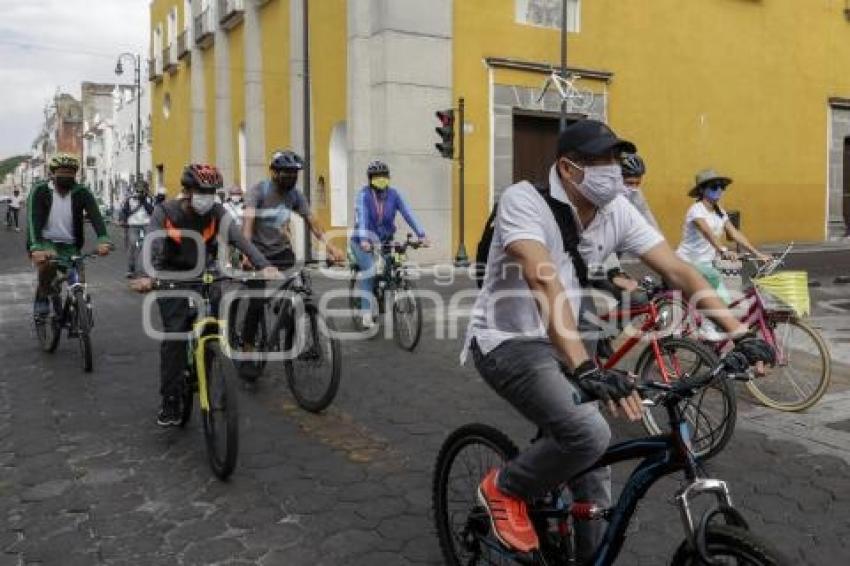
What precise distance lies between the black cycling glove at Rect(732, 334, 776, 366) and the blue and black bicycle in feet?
0.10

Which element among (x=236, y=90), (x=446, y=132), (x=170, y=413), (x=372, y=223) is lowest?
(x=170, y=413)

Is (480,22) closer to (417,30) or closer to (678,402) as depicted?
(417,30)

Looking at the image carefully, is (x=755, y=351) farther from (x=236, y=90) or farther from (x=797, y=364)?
(x=236, y=90)

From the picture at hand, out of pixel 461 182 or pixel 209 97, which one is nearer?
pixel 461 182

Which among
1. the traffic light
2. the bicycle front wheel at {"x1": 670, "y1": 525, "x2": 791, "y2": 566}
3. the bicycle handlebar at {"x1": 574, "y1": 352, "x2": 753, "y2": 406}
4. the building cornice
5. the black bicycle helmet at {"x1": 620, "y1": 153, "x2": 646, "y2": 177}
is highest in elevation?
the building cornice

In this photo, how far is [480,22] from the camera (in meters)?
19.8

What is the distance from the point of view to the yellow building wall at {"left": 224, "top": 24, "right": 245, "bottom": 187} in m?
28.5

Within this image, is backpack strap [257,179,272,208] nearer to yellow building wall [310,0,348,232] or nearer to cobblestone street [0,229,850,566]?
cobblestone street [0,229,850,566]

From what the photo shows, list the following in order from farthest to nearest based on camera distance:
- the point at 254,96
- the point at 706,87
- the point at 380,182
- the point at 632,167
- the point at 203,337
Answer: the point at 254,96 → the point at 706,87 → the point at 380,182 → the point at 632,167 → the point at 203,337

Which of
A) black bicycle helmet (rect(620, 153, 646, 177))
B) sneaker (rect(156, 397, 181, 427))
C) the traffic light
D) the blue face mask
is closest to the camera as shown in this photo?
sneaker (rect(156, 397, 181, 427))

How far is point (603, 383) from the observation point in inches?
93.2

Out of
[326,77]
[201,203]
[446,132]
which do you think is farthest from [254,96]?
[201,203]

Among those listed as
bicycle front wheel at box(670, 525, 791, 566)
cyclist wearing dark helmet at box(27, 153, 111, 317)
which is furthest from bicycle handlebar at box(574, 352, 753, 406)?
cyclist wearing dark helmet at box(27, 153, 111, 317)

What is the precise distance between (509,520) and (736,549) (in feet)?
3.01
